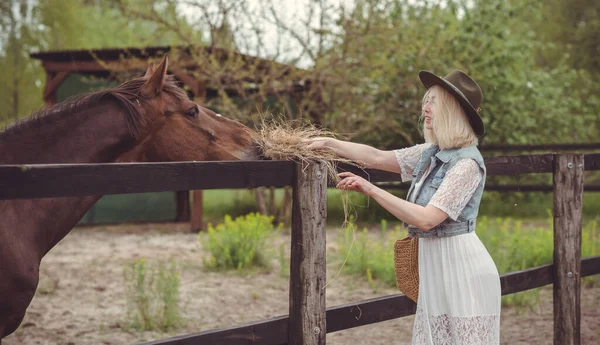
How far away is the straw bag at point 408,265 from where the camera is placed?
2.70 m

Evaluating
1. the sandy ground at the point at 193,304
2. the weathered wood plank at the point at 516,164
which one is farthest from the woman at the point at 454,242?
the sandy ground at the point at 193,304

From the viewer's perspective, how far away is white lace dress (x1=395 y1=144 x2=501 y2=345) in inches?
99.9

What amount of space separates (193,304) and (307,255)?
358cm

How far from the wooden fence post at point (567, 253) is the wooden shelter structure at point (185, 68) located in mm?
6238

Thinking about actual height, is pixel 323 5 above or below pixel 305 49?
above

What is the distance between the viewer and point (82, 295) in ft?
20.5

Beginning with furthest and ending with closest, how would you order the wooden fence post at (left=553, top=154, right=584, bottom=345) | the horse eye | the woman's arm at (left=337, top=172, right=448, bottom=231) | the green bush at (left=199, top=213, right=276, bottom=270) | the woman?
the green bush at (left=199, top=213, right=276, bottom=270) → the wooden fence post at (left=553, top=154, right=584, bottom=345) → the horse eye → the woman → the woman's arm at (left=337, top=172, right=448, bottom=231)

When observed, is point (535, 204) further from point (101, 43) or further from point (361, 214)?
point (101, 43)

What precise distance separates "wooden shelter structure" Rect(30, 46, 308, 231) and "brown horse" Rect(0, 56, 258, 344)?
6294mm

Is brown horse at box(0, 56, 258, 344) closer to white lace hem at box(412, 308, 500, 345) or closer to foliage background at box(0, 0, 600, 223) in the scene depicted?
white lace hem at box(412, 308, 500, 345)

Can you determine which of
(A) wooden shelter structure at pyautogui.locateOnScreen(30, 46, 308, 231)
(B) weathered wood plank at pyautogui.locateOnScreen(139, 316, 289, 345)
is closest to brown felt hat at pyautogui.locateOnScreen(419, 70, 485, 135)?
(B) weathered wood plank at pyautogui.locateOnScreen(139, 316, 289, 345)

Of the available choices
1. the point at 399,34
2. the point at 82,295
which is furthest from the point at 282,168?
the point at 399,34

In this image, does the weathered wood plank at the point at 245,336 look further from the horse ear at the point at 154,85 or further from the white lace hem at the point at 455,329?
the horse ear at the point at 154,85

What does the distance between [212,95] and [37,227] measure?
11.2m
